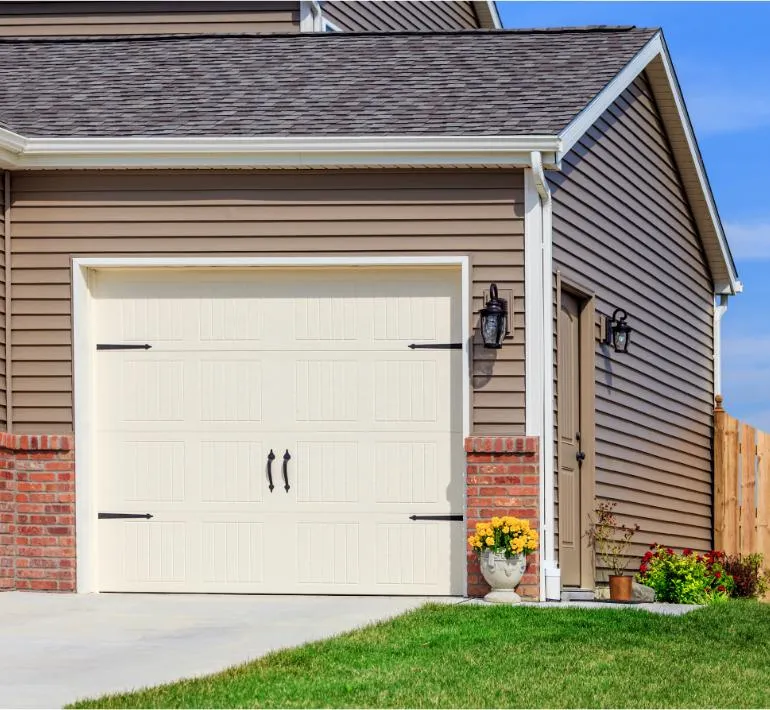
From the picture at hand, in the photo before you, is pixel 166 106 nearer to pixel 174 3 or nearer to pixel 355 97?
pixel 355 97

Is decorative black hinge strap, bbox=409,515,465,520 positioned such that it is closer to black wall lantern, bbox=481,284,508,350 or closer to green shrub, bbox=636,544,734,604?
black wall lantern, bbox=481,284,508,350

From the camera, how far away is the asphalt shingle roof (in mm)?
11078

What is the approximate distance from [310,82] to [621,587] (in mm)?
4707

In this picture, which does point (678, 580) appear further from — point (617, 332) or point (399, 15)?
point (399, 15)

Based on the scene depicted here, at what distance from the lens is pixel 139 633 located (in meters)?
8.69

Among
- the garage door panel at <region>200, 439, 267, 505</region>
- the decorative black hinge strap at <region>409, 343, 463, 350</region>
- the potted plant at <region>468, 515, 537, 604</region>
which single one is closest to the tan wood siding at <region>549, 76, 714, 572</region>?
the decorative black hinge strap at <region>409, 343, 463, 350</region>

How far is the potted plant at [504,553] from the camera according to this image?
10.2m

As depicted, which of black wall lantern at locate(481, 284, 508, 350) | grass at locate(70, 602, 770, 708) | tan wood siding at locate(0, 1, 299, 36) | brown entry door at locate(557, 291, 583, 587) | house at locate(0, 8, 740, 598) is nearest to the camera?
grass at locate(70, 602, 770, 708)

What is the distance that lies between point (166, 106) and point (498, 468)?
12.8ft

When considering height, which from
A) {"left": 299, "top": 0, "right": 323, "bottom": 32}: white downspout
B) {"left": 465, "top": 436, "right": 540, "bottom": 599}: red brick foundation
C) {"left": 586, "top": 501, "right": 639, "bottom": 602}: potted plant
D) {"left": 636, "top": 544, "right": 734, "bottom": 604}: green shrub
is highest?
{"left": 299, "top": 0, "right": 323, "bottom": 32}: white downspout

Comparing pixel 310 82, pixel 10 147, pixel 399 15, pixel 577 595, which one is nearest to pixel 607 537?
pixel 577 595

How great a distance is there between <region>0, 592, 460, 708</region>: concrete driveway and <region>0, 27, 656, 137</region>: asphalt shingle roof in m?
3.38

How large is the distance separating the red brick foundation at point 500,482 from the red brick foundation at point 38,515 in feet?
9.54

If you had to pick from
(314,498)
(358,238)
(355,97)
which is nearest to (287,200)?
Answer: (358,238)
